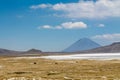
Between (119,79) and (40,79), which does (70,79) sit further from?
(119,79)

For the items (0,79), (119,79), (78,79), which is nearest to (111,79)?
(119,79)

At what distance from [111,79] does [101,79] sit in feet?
5.69

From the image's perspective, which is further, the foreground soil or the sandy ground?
the sandy ground

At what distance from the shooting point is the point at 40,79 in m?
51.3

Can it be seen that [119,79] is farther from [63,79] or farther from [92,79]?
[63,79]

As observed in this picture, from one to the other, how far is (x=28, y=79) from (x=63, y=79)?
6318 mm

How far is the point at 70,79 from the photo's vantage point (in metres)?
51.9

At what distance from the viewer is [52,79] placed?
52.1 m

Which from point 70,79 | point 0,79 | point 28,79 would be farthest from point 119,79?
point 0,79

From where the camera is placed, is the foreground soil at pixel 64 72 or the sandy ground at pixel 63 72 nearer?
the foreground soil at pixel 64 72

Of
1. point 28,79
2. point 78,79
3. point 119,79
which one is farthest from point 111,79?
point 28,79

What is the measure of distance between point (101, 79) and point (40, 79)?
10820 mm

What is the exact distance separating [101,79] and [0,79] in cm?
1786

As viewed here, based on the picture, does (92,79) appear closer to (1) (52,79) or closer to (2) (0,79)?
(1) (52,79)
